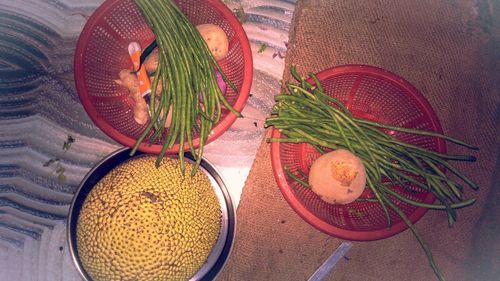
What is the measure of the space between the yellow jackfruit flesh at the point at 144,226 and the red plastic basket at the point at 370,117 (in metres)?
0.33

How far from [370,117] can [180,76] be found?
29.6 inches

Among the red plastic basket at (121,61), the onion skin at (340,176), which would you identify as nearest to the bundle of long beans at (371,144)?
the onion skin at (340,176)

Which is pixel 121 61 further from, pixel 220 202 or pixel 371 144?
pixel 371 144

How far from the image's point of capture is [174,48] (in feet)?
3.68

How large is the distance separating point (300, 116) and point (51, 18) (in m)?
1.01

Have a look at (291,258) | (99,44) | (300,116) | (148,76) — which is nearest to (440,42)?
(300,116)

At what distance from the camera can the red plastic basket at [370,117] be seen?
123cm

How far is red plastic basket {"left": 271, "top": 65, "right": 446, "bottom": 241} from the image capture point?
123 centimetres

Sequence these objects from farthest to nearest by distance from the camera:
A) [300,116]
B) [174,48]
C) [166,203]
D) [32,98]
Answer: [32,98] < [300,116] < [174,48] < [166,203]

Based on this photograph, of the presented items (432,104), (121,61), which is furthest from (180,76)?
(432,104)

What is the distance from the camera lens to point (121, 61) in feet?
4.54

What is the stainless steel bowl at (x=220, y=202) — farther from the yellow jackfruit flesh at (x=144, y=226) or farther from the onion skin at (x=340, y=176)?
the onion skin at (x=340, y=176)

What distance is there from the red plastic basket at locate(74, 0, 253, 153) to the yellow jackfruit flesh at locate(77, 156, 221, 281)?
6.7 inches

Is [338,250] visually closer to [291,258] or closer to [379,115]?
[291,258]
